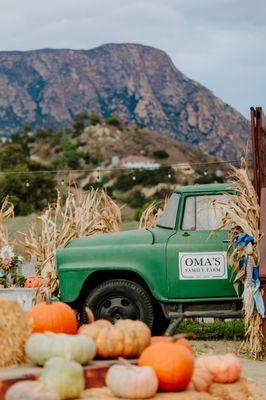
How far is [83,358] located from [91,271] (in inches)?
265

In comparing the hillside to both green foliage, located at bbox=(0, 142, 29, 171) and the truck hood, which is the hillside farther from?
the truck hood

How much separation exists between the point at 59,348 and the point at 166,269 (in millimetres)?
6615

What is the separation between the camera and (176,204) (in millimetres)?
12031

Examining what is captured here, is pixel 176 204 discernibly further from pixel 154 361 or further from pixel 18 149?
pixel 18 149

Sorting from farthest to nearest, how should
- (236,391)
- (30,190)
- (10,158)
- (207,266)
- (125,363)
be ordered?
(10,158) → (30,190) → (207,266) → (236,391) → (125,363)

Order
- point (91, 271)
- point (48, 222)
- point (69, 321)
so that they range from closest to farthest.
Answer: point (69, 321) → point (91, 271) → point (48, 222)

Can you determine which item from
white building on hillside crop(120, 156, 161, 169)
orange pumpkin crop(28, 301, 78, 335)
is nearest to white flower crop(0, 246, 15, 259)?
orange pumpkin crop(28, 301, 78, 335)

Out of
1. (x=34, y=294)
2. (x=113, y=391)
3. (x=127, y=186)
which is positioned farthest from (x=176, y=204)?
(x=127, y=186)

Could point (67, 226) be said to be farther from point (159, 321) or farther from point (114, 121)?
point (114, 121)

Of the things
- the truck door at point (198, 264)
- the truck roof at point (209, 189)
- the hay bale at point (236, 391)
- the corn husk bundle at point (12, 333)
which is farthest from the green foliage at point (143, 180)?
the corn husk bundle at point (12, 333)

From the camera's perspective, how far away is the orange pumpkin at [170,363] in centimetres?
516

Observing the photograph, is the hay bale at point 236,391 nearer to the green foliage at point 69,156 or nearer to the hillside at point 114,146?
the green foliage at point 69,156

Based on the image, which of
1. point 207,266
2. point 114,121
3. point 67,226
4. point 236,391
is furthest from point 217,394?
point 114,121

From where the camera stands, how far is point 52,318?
584 centimetres
